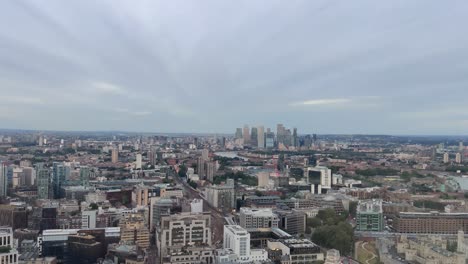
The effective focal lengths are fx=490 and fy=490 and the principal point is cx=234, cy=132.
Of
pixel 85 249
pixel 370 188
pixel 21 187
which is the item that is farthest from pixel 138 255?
pixel 370 188

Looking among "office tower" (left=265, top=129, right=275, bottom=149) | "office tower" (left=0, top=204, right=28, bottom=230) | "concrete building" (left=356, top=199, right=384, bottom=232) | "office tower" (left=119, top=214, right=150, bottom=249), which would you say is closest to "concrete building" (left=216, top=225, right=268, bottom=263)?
"office tower" (left=119, top=214, right=150, bottom=249)

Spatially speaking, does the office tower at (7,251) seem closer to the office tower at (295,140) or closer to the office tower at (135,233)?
the office tower at (135,233)

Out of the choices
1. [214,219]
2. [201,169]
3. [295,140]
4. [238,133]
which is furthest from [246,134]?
[214,219]

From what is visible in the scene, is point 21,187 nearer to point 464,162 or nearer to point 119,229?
point 119,229

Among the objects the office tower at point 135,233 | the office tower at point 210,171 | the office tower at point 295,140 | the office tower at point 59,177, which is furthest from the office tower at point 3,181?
the office tower at point 295,140

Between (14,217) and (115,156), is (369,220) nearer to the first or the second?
(14,217)

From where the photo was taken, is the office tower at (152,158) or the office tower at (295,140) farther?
the office tower at (295,140)

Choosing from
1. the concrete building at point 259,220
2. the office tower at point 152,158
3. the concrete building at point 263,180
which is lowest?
the concrete building at point 259,220
